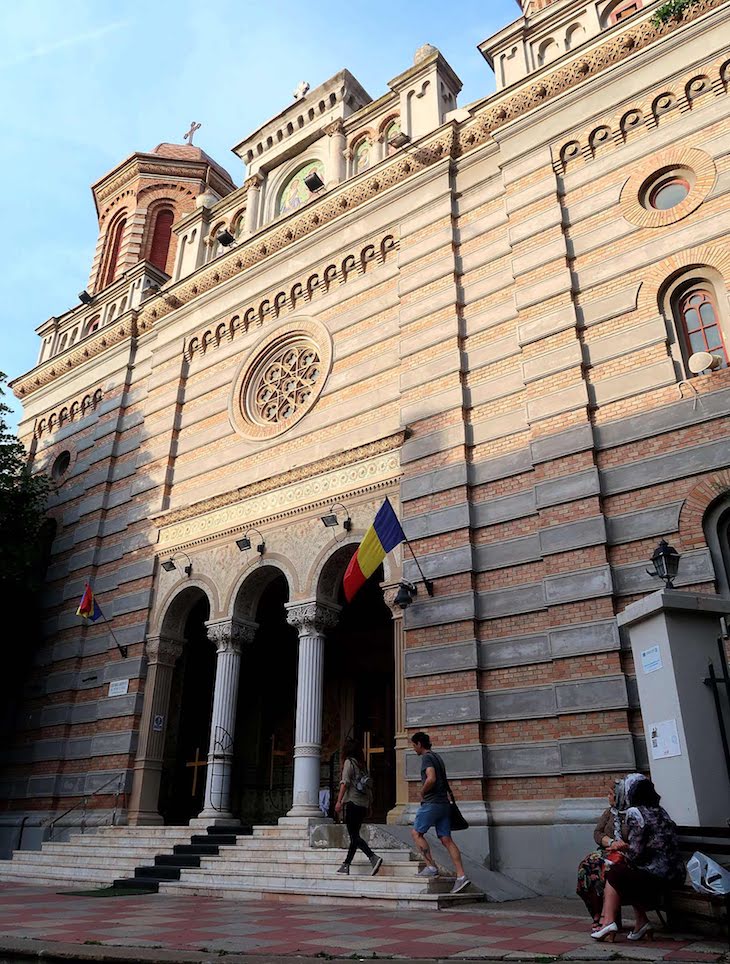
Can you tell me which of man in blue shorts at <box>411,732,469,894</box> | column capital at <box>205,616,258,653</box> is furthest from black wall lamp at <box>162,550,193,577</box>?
man in blue shorts at <box>411,732,469,894</box>

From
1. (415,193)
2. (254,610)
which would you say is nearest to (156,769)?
(254,610)

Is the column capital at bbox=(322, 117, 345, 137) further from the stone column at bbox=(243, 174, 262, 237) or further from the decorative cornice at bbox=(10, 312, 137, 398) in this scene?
the decorative cornice at bbox=(10, 312, 137, 398)

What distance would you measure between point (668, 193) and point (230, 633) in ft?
38.4

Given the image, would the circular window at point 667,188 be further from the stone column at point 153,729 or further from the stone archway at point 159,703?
the stone column at point 153,729

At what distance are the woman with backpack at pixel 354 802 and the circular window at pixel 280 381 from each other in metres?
8.55

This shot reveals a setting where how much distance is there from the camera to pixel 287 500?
15789 millimetres

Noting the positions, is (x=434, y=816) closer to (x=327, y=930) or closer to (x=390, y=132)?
(x=327, y=930)

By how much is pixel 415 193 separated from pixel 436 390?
5.16 meters

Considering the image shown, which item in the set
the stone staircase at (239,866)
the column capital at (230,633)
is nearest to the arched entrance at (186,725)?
the column capital at (230,633)

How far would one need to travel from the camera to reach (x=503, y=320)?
13875 millimetres

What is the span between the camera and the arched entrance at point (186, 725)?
17.2 metres

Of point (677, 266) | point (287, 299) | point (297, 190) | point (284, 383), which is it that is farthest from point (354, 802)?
point (297, 190)

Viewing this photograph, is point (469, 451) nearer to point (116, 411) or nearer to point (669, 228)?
point (669, 228)

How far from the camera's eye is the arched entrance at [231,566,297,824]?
719 inches
